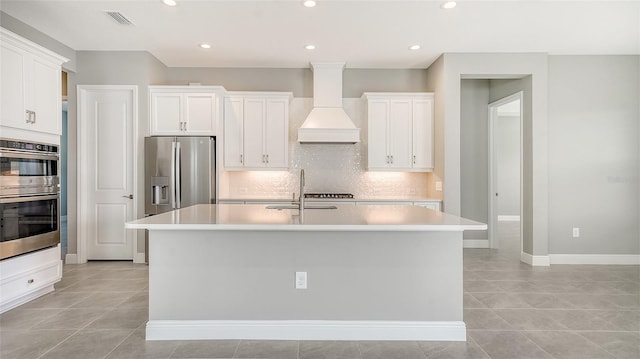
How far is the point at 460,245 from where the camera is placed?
93.2 inches

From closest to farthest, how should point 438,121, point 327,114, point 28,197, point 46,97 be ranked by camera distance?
1. point 28,197
2. point 46,97
3. point 438,121
4. point 327,114

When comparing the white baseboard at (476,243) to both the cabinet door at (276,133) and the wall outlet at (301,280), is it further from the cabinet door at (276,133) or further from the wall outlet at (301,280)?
the wall outlet at (301,280)

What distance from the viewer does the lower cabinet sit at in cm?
278

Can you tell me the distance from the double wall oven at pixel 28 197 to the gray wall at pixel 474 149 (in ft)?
17.0

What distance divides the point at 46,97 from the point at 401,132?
13.5ft

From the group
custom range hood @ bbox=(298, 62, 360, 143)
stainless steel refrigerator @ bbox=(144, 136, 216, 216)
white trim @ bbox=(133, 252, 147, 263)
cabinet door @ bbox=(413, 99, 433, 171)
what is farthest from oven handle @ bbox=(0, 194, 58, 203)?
cabinet door @ bbox=(413, 99, 433, 171)

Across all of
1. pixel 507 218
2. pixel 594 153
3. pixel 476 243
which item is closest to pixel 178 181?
pixel 476 243

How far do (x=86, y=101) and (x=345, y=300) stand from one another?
14.1 ft

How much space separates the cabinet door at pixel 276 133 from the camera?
489cm

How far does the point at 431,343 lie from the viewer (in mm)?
2287

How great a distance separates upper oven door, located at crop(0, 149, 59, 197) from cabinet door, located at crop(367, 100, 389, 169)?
3.70m

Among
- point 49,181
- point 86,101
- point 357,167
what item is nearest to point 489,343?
point 357,167

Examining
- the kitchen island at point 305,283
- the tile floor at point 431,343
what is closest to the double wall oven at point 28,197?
the tile floor at point 431,343

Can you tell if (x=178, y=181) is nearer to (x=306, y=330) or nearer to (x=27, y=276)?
(x=27, y=276)
